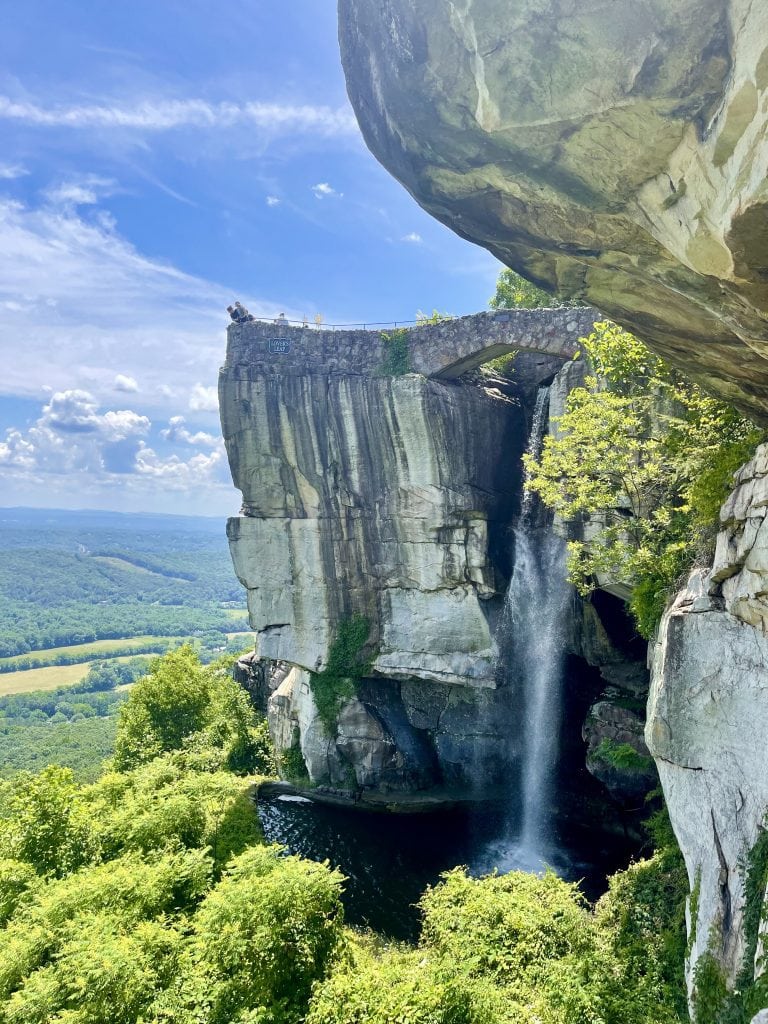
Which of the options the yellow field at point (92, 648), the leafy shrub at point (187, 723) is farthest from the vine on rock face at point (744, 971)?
the yellow field at point (92, 648)

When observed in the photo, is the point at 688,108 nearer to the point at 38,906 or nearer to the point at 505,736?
the point at 38,906

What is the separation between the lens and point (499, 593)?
2352 cm

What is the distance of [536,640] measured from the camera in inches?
890

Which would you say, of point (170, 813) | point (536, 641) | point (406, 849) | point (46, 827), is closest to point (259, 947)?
point (170, 813)

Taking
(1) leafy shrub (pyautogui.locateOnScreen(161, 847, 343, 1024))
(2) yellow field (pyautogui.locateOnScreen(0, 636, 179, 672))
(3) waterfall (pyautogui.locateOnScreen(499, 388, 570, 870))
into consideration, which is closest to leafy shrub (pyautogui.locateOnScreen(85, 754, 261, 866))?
(1) leafy shrub (pyautogui.locateOnScreen(161, 847, 343, 1024))

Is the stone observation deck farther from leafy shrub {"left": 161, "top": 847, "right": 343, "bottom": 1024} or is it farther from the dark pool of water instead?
leafy shrub {"left": 161, "top": 847, "right": 343, "bottom": 1024}

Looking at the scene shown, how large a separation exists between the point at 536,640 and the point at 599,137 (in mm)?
18683

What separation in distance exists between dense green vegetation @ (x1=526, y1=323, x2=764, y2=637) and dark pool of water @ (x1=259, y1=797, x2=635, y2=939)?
9510 mm

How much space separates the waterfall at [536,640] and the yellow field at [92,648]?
16921 centimetres

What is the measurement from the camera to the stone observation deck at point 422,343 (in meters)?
21.0

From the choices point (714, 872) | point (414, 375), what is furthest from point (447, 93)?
point (414, 375)

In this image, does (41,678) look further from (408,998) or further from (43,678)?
(408,998)

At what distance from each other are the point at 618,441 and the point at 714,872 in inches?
349

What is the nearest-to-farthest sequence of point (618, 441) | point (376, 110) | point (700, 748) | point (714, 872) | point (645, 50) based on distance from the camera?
point (645, 50), point (376, 110), point (714, 872), point (700, 748), point (618, 441)
